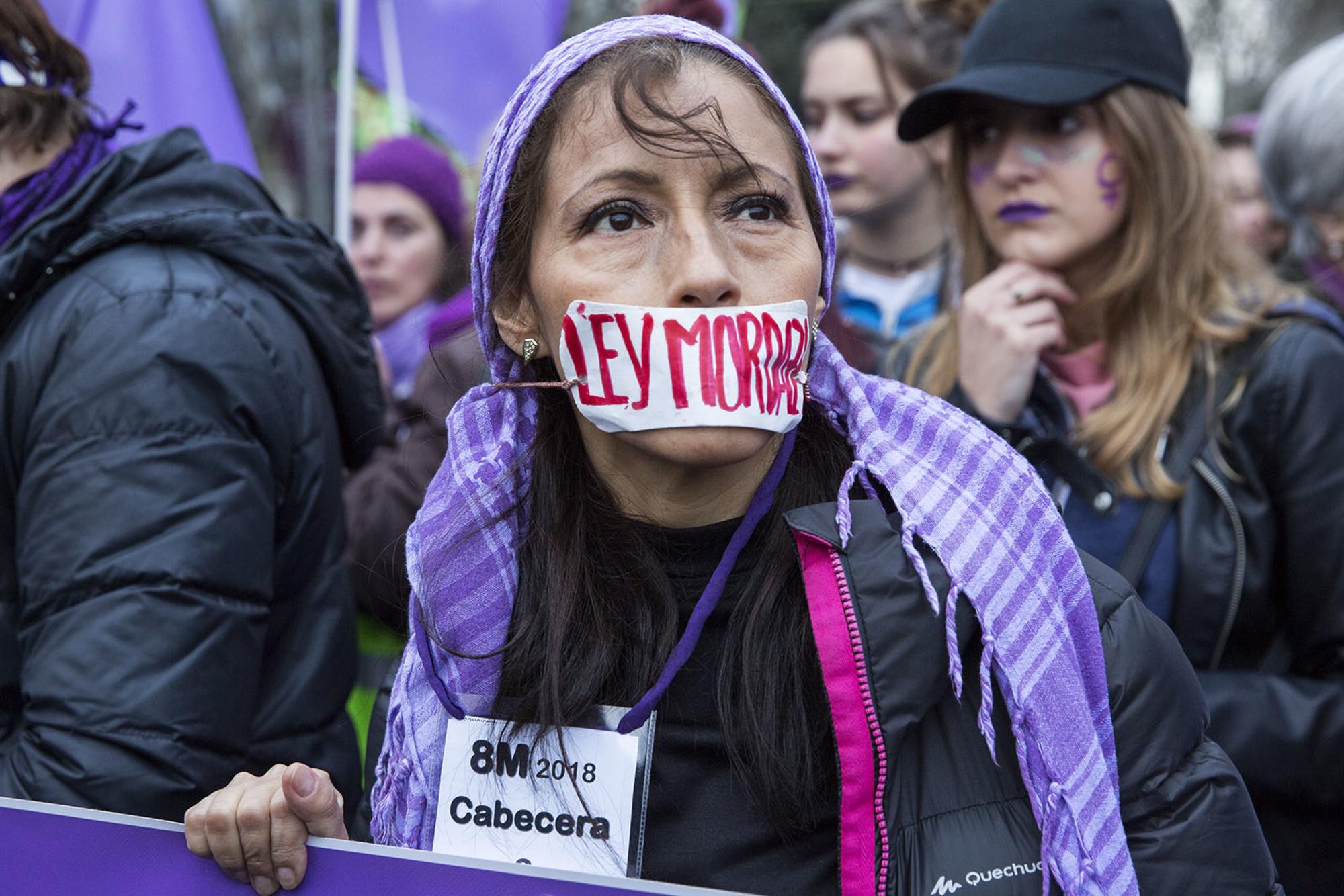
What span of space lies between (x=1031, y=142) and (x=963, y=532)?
1.58 meters

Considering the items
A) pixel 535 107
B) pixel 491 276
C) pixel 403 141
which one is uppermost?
pixel 403 141

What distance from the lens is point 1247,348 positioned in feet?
9.12

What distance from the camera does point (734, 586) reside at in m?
1.89

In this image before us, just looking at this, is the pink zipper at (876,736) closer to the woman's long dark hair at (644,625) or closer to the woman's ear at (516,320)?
the woman's long dark hair at (644,625)

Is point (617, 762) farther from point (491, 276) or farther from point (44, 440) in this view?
point (44, 440)

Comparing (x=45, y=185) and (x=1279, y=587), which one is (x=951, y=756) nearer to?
(x=1279, y=587)

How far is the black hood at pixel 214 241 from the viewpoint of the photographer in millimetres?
2346

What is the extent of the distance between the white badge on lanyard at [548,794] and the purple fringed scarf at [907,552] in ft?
0.17

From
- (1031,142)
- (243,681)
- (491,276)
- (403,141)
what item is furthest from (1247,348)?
A: (403,141)

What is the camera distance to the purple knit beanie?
17.4 feet

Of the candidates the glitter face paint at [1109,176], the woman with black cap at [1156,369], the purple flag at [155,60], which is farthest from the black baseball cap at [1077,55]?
the purple flag at [155,60]

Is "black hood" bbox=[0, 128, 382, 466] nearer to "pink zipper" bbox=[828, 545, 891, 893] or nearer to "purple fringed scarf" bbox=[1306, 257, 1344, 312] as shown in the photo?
"pink zipper" bbox=[828, 545, 891, 893]

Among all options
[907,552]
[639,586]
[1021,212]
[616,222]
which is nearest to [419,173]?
[1021,212]

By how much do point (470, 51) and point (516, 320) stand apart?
3.67m
